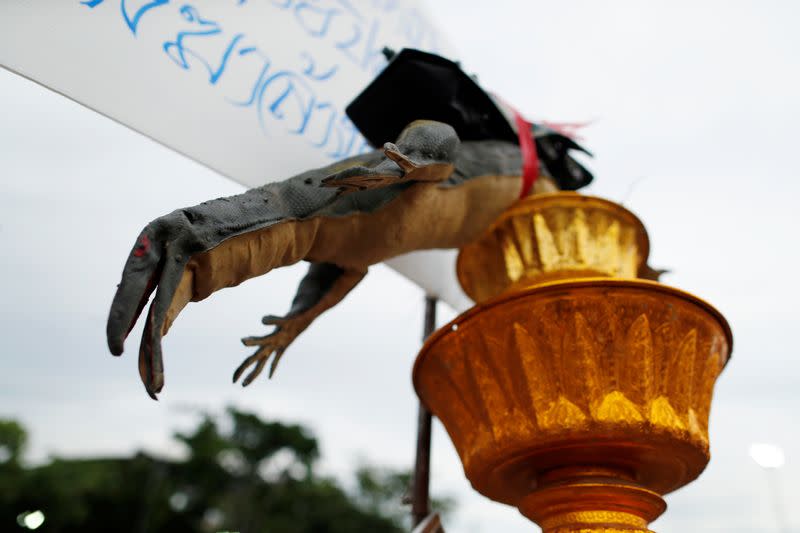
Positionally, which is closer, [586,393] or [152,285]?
[152,285]

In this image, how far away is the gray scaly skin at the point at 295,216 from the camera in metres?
0.51

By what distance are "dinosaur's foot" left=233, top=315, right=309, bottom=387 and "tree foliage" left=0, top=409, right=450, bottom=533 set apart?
7.86 m

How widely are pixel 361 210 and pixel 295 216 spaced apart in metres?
0.09

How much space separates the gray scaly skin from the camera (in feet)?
1.68

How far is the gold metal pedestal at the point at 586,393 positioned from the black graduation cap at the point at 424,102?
0.29 meters

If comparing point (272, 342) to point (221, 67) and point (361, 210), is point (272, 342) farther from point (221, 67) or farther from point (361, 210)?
point (221, 67)

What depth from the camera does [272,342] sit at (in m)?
0.83

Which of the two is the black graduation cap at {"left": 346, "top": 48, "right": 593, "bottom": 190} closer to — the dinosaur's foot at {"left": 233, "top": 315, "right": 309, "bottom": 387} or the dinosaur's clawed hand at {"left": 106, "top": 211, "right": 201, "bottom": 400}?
the dinosaur's foot at {"left": 233, "top": 315, "right": 309, "bottom": 387}

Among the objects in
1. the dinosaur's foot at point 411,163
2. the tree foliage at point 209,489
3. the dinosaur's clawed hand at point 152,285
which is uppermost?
the dinosaur's foot at point 411,163

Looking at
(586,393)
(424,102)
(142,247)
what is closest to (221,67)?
(424,102)

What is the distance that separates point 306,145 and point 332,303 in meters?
0.26

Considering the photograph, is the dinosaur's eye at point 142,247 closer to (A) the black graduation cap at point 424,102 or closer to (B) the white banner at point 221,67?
(B) the white banner at point 221,67

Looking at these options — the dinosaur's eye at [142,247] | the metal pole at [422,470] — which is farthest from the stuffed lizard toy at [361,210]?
the metal pole at [422,470]

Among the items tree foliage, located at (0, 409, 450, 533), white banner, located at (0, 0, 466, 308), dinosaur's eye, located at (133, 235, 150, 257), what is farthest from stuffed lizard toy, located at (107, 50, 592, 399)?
tree foliage, located at (0, 409, 450, 533)
